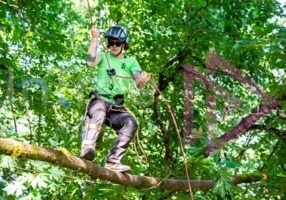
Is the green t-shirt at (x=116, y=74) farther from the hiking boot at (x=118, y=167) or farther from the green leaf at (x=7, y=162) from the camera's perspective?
the green leaf at (x=7, y=162)

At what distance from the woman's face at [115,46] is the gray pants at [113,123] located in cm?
43

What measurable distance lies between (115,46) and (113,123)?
62cm

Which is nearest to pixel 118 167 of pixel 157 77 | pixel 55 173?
pixel 55 173

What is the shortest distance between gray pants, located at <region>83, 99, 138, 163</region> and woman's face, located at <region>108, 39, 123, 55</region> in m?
0.43

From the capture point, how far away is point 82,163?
10.00 ft

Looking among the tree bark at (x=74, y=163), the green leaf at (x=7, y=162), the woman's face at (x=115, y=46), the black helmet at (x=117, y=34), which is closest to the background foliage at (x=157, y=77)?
the tree bark at (x=74, y=163)

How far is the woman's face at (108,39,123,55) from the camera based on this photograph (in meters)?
3.80

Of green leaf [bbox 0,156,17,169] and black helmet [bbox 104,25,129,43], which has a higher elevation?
black helmet [bbox 104,25,129,43]

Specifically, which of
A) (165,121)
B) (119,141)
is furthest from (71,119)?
(119,141)

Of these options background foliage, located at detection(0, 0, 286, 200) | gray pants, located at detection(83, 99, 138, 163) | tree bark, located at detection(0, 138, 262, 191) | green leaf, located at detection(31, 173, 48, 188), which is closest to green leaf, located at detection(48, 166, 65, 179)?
green leaf, located at detection(31, 173, 48, 188)

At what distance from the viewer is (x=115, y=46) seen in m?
3.82

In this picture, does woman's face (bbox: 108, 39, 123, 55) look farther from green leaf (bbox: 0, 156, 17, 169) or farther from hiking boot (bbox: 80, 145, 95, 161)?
green leaf (bbox: 0, 156, 17, 169)

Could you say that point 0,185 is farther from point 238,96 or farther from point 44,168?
point 238,96

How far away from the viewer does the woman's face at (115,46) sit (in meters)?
3.80
